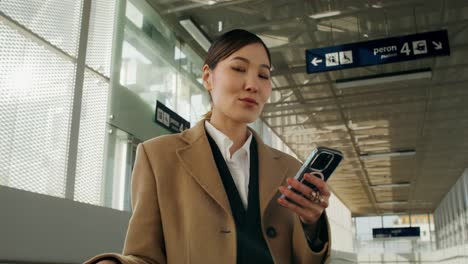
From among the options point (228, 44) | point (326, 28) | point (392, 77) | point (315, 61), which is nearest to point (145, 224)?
point (228, 44)

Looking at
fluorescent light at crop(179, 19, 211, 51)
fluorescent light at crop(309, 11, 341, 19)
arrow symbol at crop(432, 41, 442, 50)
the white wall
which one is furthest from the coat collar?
fluorescent light at crop(309, 11, 341, 19)

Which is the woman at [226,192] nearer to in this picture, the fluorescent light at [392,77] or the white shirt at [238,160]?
the white shirt at [238,160]

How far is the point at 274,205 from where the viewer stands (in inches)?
39.2

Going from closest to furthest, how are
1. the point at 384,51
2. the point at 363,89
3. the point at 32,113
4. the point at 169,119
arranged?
1. the point at 32,113
2. the point at 384,51
3. the point at 169,119
4. the point at 363,89

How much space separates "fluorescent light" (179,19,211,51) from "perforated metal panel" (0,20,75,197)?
3.40 metres

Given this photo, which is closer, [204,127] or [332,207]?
→ [204,127]

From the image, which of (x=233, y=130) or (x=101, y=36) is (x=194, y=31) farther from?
(x=233, y=130)

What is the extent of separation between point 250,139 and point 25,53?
420cm

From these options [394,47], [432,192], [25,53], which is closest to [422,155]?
[432,192]

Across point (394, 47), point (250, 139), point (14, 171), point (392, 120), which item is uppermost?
point (392, 120)

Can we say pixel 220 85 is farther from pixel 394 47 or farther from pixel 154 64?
pixel 154 64

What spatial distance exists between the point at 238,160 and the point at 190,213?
0.57 feet

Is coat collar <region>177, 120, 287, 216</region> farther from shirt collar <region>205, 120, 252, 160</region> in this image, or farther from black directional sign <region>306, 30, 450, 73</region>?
black directional sign <region>306, 30, 450, 73</region>

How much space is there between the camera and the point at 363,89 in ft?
39.7
